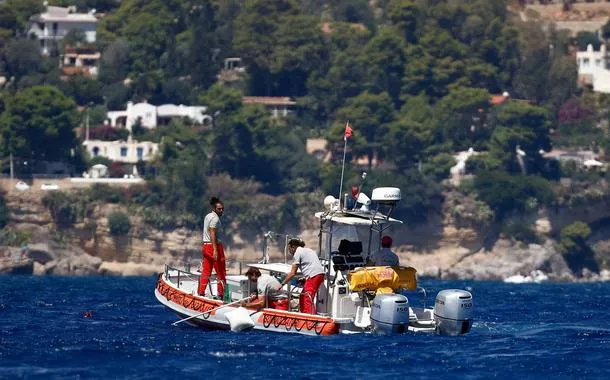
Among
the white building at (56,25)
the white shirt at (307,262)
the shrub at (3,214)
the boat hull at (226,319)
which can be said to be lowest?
the shrub at (3,214)

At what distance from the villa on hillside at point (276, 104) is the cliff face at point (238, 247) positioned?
64.1 feet

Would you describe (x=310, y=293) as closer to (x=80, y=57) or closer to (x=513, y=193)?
(x=513, y=193)

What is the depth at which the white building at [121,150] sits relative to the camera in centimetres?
13375

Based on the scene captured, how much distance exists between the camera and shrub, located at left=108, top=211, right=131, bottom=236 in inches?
4742

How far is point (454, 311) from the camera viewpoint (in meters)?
46.1

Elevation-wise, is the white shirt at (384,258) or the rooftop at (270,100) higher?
the rooftop at (270,100)

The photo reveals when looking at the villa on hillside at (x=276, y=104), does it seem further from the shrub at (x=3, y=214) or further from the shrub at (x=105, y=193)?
the shrub at (x=3, y=214)

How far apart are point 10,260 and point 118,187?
11.9 meters

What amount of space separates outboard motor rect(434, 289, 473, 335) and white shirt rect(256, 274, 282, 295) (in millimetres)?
3698

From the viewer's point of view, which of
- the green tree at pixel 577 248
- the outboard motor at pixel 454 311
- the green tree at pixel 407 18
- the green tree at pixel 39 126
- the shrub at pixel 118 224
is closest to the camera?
the outboard motor at pixel 454 311

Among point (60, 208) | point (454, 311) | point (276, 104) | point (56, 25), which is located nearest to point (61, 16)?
point (56, 25)

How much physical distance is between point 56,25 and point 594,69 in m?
41.2

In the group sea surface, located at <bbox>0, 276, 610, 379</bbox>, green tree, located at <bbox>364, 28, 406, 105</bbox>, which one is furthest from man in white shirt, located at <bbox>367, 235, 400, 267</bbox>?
green tree, located at <bbox>364, 28, 406, 105</bbox>

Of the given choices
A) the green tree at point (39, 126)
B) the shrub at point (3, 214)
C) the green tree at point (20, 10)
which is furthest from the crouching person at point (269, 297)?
the green tree at point (20, 10)
